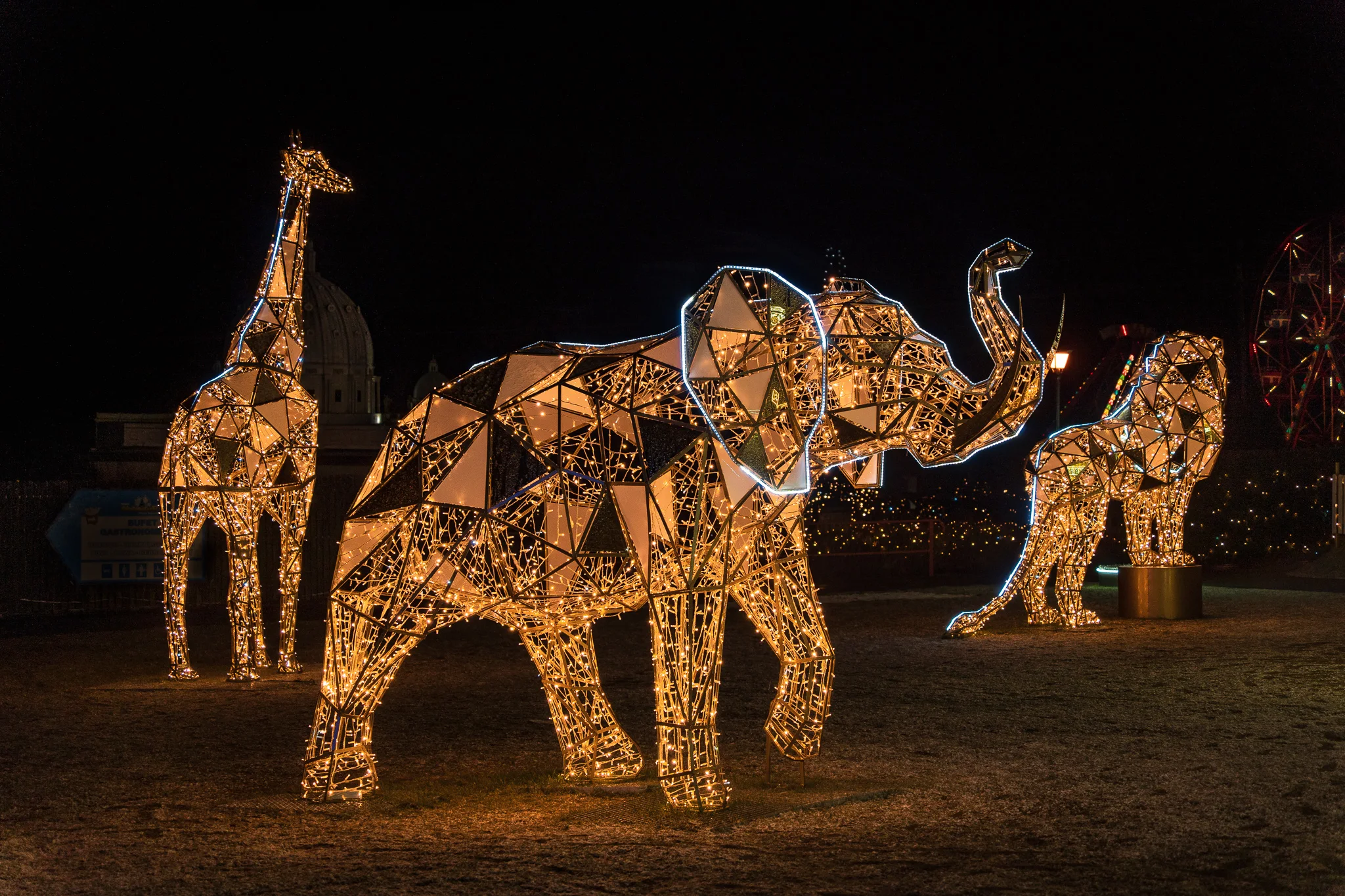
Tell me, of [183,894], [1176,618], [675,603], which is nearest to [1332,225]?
[1176,618]

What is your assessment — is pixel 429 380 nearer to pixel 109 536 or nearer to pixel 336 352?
pixel 336 352

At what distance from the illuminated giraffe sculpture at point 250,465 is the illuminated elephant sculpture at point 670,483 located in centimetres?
514

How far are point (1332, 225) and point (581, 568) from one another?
2450 centimetres

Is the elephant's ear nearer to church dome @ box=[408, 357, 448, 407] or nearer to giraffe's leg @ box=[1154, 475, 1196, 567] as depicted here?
giraffe's leg @ box=[1154, 475, 1196, 567]

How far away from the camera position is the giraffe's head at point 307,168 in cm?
1295

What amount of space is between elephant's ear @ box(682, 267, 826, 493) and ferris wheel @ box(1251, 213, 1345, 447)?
23.3m

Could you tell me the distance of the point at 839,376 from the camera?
7238 millimetres

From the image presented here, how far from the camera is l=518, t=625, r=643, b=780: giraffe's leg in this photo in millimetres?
7504

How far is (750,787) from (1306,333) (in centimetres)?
2430

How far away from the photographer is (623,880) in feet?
18.3

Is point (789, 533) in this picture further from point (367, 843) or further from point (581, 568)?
point (367, 843)

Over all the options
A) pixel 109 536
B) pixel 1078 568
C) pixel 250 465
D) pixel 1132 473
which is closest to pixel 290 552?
pixel 250 465

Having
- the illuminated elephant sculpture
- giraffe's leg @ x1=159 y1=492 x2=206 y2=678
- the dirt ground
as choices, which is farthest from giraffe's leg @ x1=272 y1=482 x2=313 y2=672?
the illuminated elephant sculpture

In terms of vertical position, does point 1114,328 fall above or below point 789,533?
above
